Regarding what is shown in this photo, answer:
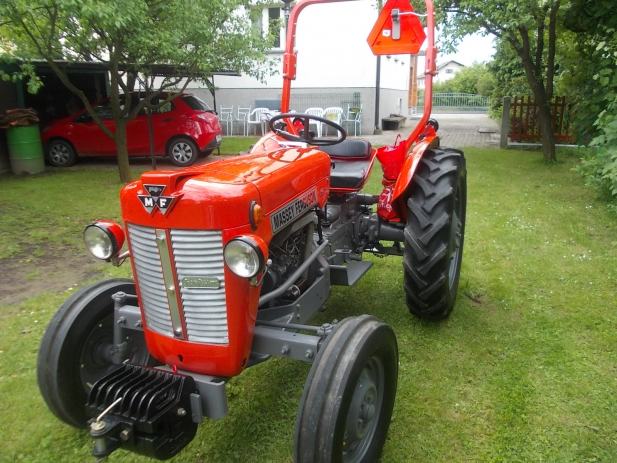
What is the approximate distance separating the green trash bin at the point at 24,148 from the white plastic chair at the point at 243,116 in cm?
726

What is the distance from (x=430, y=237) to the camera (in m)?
3.15

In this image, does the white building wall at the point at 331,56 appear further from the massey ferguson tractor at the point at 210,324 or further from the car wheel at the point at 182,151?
the massey ferguson tractor at the point at 210,324

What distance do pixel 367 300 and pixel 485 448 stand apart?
173 centimetres

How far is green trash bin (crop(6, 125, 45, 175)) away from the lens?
32.4 feet

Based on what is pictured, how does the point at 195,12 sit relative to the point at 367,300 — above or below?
above

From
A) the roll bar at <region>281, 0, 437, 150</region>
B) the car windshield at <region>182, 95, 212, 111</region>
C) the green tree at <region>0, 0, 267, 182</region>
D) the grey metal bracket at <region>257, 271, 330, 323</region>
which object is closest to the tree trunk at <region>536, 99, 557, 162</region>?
the green tree at <region>0, 0, 267, 182</region>

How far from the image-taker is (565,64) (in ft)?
30.1

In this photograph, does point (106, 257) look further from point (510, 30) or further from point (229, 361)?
point (510, 30)

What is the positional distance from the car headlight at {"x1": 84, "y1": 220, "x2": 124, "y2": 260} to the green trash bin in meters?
8.91

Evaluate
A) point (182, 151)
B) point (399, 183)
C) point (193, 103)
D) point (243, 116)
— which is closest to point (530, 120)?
point (193, 103)

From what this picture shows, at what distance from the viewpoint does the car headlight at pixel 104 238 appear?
230 cm

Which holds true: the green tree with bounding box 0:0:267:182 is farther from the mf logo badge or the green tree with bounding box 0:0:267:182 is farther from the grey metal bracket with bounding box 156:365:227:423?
the grey metal bracket with bounding box 156:365:227:423

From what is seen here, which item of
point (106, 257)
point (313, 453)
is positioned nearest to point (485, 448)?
point (313, 453)

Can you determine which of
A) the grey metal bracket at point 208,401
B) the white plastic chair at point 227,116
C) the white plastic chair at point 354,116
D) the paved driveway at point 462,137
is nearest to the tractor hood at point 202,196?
the grey metal bracket at point 208,401
